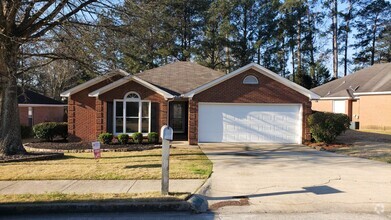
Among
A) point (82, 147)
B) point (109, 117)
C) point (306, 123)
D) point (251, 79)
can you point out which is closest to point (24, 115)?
point (109, 117)

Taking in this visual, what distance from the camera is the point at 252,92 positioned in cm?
1794

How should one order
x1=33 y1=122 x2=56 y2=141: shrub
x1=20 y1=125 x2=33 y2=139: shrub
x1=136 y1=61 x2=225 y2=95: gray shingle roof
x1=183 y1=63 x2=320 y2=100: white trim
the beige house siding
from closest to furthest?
1. x1=183 y1=63 x2=320 y2=100: white trim
2. x1=33 y1=122 x2=56 y2=141: shrub
3. x1=136 y1=61 x2=225 y2=95: gray shingle roof
4. x1=20 y1=125 x2=33 y2=139: shrub
5. the beige house siding

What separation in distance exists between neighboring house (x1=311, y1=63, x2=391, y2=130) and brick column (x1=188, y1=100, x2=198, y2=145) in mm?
12820

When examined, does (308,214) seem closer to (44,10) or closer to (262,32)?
(44,10)

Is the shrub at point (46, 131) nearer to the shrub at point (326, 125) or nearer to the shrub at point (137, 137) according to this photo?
the shrub at point (137, 137)

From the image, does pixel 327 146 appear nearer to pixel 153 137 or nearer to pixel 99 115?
pixel 153 137

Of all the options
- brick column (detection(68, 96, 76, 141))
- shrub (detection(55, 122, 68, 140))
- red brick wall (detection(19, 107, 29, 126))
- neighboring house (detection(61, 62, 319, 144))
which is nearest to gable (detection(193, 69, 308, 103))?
neighboring house (detection(61, 62, 319, 144))

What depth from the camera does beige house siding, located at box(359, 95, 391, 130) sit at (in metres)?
26.2

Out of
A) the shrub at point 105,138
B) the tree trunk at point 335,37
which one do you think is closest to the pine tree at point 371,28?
the tree trunk at point 335,37

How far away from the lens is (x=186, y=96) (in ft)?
57.9

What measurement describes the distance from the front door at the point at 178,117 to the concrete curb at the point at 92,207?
1602cm

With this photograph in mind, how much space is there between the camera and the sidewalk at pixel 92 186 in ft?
25.5

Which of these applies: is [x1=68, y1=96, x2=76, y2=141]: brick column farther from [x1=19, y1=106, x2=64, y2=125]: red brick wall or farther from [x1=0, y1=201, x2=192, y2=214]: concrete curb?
[x1=0, y1=201, x2=192, y2=214]: concrete curb

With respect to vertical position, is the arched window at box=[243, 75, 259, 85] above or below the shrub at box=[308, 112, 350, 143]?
above
